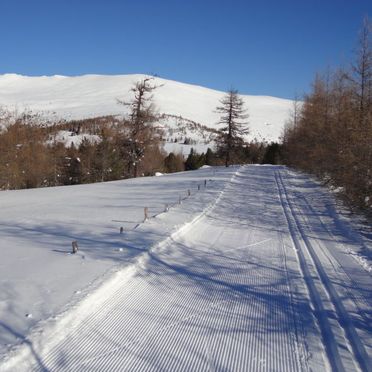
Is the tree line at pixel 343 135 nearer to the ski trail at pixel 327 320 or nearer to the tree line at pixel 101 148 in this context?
the ski trail at pixel 327 320

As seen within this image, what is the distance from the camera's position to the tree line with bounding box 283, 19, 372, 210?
16.0 m

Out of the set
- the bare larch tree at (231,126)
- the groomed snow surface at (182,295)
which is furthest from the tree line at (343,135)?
the bare larch tree at (231,126)

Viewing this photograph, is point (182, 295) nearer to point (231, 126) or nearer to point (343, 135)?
point (343, 135)

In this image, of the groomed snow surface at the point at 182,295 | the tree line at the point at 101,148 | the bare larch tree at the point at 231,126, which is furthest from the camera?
the bare larch tree at the point at 231,126

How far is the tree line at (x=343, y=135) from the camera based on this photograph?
52.4 ft

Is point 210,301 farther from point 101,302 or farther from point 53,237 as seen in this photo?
point 53,237

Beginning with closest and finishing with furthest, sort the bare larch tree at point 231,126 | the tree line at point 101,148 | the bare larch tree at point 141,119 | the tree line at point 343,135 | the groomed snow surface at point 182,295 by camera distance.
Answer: the groomed snow surface at point 182,295, the tree line at point 343,135, the tree line at point 101,148, the bare larch tree at point 141,119, the bare larch tree at point 231,126

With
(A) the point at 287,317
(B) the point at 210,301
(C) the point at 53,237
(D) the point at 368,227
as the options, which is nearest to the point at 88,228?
(C) the point at 53,237

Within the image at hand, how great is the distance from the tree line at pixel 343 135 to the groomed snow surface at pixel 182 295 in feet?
6.69

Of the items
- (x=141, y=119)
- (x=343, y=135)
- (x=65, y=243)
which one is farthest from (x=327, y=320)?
(x=141, y=119)

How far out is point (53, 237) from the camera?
12.1 m

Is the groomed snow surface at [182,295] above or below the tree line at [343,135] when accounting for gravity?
below

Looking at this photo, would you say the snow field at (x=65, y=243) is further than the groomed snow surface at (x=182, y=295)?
Yes

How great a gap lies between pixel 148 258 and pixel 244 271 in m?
2.22
